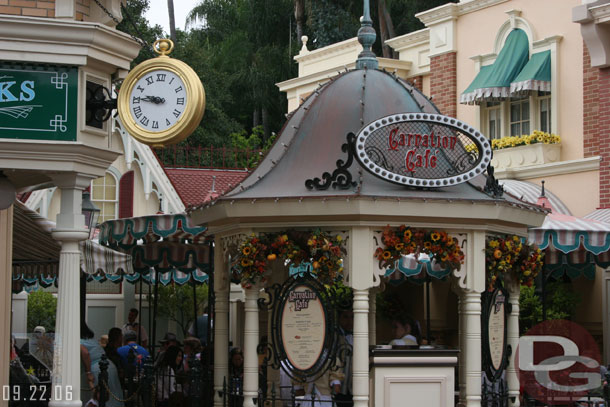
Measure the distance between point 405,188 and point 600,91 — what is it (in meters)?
11.6

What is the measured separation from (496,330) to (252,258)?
3071mm

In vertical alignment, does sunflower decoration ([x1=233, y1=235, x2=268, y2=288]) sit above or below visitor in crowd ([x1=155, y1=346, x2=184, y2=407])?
above

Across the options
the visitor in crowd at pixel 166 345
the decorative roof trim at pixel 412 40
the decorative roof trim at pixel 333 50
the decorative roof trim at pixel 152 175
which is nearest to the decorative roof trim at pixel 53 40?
the visitor in crowd at pixel 166 345

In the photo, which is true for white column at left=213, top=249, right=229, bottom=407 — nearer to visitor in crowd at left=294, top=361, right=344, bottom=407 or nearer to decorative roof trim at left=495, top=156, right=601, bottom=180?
visitor in crowd at left=294, top=361, right=344, bottom=407

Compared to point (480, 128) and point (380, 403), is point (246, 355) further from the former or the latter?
point (480, 128)

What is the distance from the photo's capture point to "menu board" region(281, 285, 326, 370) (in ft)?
38.5

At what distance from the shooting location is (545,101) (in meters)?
23.6

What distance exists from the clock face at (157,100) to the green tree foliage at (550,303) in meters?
11.0

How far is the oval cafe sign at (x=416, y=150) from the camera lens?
11.3 meters

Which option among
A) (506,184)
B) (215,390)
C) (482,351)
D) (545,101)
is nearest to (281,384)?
(215,390)

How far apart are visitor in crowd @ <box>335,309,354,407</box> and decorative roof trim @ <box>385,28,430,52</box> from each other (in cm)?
1557

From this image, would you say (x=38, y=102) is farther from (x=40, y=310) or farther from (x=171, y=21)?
(x=171, y=21)

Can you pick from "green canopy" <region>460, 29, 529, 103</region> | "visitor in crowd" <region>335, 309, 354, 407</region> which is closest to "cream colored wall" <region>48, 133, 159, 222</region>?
"green canopy" <region>460, 29, 529, 103</region>
